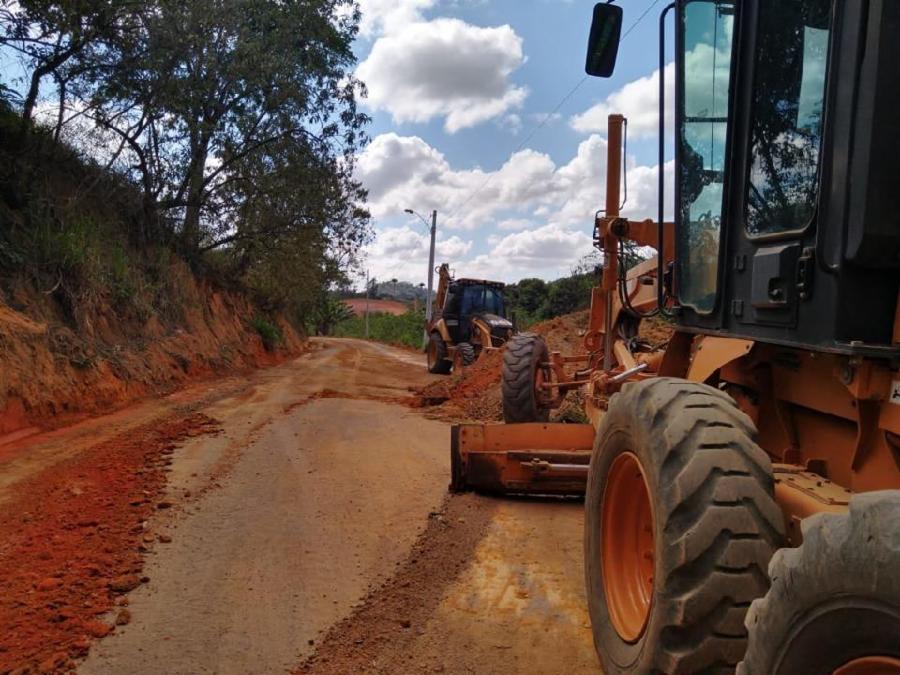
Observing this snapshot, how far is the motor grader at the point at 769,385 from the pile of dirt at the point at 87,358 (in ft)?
24.4

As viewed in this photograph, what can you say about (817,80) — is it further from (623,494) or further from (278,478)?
(278,478)

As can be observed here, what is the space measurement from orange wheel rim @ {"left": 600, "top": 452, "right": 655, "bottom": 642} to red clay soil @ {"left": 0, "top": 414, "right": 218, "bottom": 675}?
246 cm

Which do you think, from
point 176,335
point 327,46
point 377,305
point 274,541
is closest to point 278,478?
point 274,541

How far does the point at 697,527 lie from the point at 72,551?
389cm

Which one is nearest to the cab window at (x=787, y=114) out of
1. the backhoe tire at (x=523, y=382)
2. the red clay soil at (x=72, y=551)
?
the red clay soil at (x=72, y=551)

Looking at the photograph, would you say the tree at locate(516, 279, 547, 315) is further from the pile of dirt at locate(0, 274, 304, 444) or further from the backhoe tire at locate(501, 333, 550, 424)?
the backhoe tire at locate(501, 333, 550, 424)

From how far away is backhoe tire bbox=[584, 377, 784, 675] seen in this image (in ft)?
7.14

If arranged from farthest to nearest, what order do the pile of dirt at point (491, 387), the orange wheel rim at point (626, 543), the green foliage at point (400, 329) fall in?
the green foliage at point (400, 329), the pile of dirt at point (491, 387), the orange wheel rim at point (626, 543)

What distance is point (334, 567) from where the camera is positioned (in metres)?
4.31

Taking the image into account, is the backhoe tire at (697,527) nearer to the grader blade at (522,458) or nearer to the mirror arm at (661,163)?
the mirror arm at (661,163)

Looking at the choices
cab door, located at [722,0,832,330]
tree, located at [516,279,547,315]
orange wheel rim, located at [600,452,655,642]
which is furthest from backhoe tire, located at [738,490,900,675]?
tree, located at [516,279,547,315]

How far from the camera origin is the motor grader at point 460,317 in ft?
61.4

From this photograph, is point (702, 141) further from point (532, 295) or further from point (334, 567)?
point (532, 295)

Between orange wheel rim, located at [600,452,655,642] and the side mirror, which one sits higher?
the side mirror
